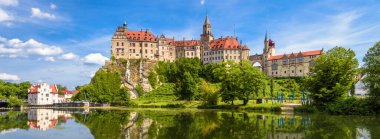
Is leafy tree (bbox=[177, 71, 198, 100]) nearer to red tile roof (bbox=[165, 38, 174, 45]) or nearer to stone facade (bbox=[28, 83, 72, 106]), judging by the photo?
stone facade (bbox=[28, 83, 72, 106])

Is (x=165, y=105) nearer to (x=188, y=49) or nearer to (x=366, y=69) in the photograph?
(x=366, y=69)

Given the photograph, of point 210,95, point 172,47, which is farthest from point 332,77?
point 172,47

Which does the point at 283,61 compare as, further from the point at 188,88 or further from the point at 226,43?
the point at 188,88

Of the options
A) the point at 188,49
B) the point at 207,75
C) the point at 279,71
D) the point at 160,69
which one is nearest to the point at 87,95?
the point at 160,69

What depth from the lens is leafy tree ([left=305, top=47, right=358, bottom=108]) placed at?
136 feet

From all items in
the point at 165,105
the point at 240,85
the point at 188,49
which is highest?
the point at 188,49

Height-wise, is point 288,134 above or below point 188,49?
below

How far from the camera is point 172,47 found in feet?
388

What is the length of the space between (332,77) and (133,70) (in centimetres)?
6923

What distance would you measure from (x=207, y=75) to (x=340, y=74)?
61548mm

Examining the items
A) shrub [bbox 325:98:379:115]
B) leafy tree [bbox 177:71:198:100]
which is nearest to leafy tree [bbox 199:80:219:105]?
leafy tree [bbox 177:71:198:100]

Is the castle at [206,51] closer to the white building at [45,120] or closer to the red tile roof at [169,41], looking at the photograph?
the red tile roof at [169,41]

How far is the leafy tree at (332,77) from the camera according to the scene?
136 ft

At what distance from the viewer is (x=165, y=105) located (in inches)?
2571
